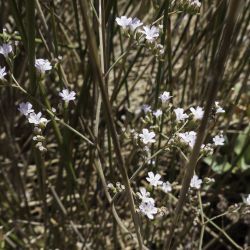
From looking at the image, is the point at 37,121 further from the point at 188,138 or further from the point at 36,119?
the point at 188,138

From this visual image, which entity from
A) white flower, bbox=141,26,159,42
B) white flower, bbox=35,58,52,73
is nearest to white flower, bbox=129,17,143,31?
white flower, bbox=141,26,159,42

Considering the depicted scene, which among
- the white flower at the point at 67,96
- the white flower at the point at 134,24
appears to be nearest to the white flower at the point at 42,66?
the white flower at the point at 67,96

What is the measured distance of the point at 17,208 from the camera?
5.59 ft

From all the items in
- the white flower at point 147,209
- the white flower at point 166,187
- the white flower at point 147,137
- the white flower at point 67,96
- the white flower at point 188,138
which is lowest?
the white flower at point 147,209

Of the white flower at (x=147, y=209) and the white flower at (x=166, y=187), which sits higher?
the white flower at (x=166, y=187)

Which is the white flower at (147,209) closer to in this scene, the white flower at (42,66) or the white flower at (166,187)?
the white flower at (166,187)

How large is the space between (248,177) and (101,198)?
530 millimetres

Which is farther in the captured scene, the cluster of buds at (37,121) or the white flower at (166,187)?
the white flower at (166,187)

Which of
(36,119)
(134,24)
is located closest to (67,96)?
(36,119)

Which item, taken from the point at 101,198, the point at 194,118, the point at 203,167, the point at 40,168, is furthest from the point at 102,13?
the point at 203,167

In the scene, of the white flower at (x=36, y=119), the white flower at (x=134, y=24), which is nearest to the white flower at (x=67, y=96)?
the white flower at (x=36, y=119)

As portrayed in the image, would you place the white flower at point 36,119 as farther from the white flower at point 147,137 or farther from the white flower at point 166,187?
the white flower at point 166,187

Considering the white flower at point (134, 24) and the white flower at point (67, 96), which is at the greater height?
the white flower at point (134, 24)

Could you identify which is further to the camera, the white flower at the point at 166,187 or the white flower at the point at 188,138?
the white flower at the point at 166,187
